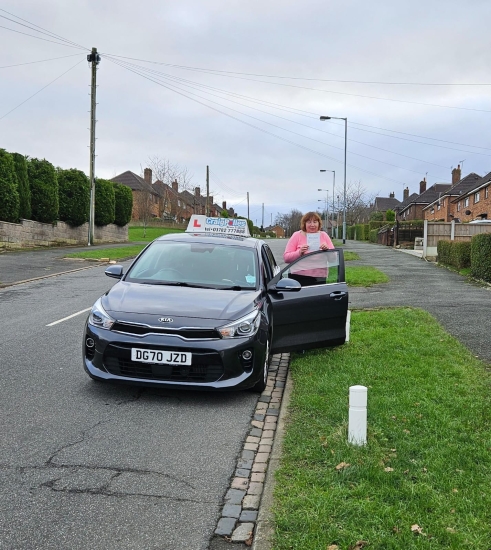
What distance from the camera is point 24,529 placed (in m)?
3.04

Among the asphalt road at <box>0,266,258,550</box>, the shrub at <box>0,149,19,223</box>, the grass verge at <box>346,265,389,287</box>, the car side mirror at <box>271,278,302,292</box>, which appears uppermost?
the shrub at <box>0,149,19,223</box>

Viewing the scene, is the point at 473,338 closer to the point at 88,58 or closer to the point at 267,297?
the point at 267,297

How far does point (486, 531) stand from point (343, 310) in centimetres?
403

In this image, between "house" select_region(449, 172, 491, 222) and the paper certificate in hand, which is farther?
"house" select_region(449, 172, 491, 222)

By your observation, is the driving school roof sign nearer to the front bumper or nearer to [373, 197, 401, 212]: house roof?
the front bumper

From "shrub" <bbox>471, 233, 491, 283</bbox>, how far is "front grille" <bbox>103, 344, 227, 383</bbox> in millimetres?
12098

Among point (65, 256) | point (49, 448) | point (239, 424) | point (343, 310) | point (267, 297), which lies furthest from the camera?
point (65, 256)

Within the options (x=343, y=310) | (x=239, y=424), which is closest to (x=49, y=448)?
(x=239, y=424)

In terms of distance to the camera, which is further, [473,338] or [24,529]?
[473,338]

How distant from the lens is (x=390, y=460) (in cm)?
396

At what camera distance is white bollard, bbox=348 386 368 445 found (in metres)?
4.12

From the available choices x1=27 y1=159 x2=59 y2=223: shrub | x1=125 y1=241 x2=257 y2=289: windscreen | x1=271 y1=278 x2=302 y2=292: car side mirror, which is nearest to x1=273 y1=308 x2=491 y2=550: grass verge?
x1=271 y1=278 x2=302 y2=292: car side mirror

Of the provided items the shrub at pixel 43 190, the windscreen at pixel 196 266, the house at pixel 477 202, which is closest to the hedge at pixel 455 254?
the windscreen at pixel 196 266

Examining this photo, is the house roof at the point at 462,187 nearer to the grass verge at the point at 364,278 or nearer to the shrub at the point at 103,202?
the shrub at the point at 103,202
